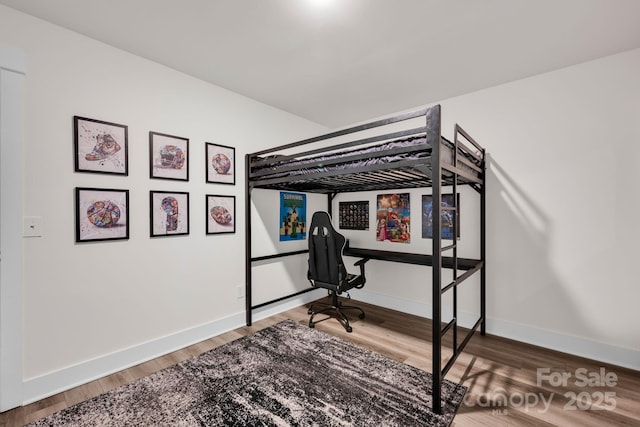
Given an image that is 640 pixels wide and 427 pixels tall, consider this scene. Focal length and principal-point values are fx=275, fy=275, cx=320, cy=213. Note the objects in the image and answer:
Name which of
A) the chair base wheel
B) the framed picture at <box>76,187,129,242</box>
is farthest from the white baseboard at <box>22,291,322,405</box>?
the framed picture at <box>76,187,129,242</box>

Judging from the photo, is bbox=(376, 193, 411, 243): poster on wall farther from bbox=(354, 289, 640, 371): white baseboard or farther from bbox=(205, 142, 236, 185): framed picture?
bbox=(205, 142, 236, 185): framed picture

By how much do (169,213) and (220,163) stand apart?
71 cm

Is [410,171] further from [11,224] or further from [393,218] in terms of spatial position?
[11,224]

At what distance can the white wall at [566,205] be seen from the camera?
2.20m

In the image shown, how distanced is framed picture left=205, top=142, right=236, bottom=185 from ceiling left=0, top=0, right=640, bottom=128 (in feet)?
2.11

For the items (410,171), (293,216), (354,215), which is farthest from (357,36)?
(354,215)

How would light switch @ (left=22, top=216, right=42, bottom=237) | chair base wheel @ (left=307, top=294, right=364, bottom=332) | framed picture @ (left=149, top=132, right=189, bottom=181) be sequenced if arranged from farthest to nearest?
chair base wheel @ (left=307, top=294, right=364, bottom=332) < framed picture @ (left=149, top=132, right=189, bottom=181) < light switch @ (left=22, top=216, right=42, bottom=237)

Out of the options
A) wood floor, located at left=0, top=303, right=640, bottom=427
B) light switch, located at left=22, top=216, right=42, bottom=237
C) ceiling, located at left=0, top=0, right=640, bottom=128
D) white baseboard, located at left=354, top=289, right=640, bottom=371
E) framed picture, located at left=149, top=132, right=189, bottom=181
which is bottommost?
wood floor, located at left=0, top=303, right=640, bottom=427

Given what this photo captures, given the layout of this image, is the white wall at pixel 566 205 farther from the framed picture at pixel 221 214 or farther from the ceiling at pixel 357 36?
the framed picture at pixel 221 214

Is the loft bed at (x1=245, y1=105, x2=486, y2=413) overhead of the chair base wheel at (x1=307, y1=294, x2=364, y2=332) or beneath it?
overhead

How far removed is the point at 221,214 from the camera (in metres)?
2.83

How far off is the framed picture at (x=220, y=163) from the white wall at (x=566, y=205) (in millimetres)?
2523

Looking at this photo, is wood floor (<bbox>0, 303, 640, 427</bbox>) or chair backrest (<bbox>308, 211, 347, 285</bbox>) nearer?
wood floor (<bbox>0, 303, 640, 427</bbox>)

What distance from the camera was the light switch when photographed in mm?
1783
